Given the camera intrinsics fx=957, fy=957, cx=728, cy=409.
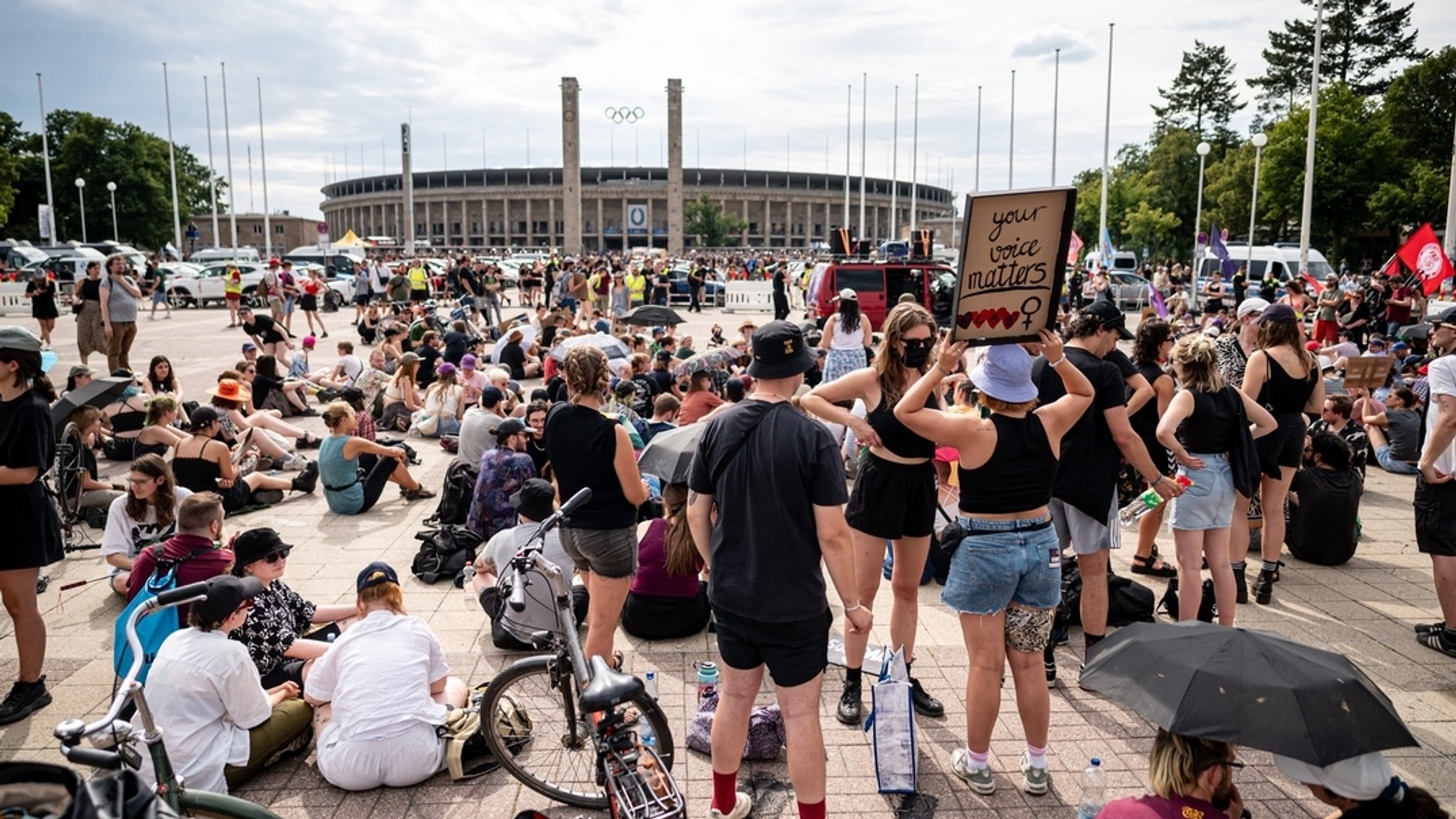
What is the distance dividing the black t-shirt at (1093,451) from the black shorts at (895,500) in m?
0.82

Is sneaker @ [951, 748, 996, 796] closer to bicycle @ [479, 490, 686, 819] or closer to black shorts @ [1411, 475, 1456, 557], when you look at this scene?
bicycle @ [479, 490, 686, 819]

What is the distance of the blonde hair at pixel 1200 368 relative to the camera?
5.79m

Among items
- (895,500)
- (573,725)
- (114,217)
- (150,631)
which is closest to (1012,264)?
(895,500)

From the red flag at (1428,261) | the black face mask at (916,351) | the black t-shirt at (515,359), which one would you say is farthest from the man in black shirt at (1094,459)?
the red flag at (1428,261)

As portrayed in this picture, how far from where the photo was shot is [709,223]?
115 metres

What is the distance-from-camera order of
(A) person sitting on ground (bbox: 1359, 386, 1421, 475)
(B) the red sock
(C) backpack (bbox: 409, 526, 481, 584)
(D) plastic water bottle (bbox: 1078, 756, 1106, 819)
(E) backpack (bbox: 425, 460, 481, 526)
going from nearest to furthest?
(D) plastic water bottle (bbox: 1078, 756, 1106, 819), (B) the red sock, (C) backpack (bbox: 409, 526, 481, 584), (E) backpack (bbox: 425, 460, 481, 526), (A) person sitting on ground (bbox: 1359, 386, 1421, 475)

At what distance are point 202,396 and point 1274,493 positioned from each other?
14.7m

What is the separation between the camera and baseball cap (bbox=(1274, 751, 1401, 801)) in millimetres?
2689

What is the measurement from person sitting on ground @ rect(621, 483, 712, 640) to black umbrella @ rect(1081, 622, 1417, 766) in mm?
3328

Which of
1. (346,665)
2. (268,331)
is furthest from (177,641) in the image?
(268,331)

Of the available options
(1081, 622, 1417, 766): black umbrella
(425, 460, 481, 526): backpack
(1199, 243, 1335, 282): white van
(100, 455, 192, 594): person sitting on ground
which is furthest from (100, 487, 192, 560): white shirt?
(1199, 243, 1335, 282): white van

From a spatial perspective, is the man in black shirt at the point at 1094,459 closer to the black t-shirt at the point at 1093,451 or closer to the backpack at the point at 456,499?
the black t-shirt at the point at 1093,451

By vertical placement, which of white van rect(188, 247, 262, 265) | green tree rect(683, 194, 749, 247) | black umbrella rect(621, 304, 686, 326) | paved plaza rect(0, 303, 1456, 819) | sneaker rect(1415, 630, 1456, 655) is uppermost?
green tree rect(683, 194, 749, 247)

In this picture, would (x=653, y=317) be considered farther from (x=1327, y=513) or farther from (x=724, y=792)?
(x=724, y=792)
